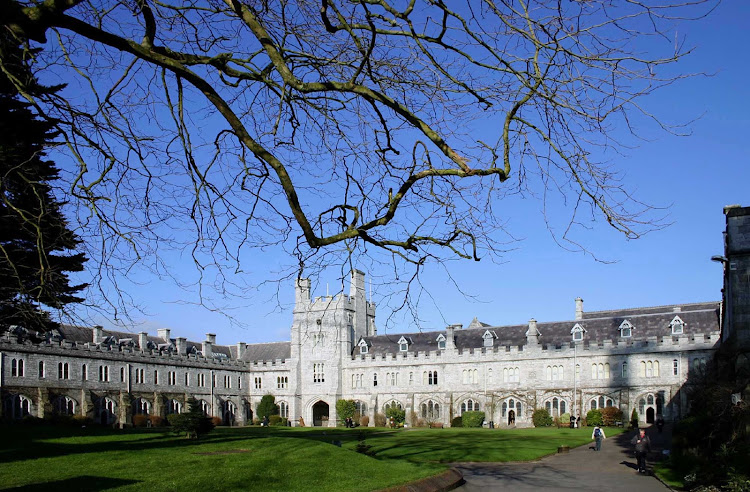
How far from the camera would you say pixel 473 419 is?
176ft

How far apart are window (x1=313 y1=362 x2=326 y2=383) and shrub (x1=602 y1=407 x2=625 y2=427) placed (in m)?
24.2

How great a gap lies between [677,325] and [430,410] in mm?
19665

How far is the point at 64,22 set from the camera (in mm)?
5117

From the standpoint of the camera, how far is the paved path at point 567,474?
1638 cm

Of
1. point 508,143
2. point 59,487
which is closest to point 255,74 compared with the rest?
point 508,143

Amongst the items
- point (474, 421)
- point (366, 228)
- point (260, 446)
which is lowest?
point (474, 421)

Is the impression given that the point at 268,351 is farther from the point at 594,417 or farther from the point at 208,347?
the point at 594,417

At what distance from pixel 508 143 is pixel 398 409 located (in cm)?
5393

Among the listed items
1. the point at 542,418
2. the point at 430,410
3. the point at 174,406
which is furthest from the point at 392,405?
the point at 174,406

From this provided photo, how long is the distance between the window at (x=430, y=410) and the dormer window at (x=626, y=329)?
1525 centimetres

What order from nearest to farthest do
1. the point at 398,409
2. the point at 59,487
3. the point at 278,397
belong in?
the point at 59,487, the point at 398,409, the point at 278,397

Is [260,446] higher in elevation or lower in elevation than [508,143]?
lower

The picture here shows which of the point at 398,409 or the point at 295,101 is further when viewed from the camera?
the point at 398,409

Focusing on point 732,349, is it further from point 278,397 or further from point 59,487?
point 278,397
